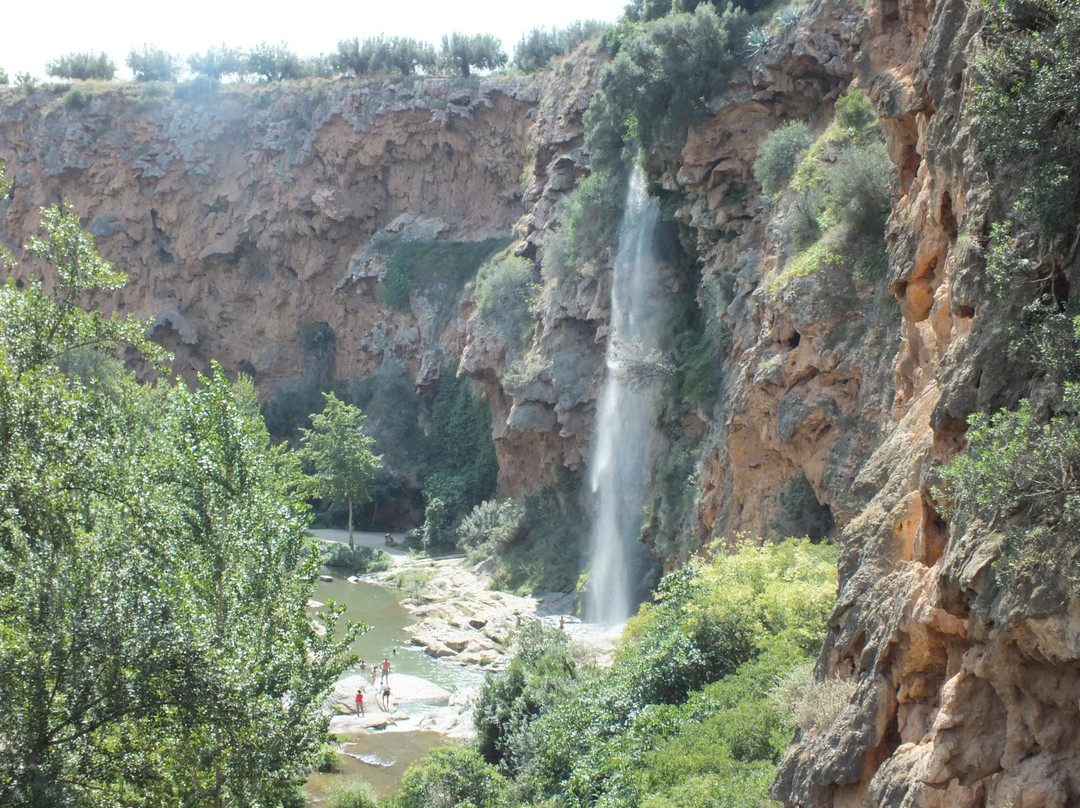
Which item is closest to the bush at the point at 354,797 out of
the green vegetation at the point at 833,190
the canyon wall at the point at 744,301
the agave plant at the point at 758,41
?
the canyon wall at the point at 744,301

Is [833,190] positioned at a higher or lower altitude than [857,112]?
lower

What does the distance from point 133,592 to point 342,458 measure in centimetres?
3168

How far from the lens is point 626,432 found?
28.2m

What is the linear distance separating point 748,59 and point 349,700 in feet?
62.9

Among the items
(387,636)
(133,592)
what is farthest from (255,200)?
(133,592)

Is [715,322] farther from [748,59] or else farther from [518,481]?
[518,481]

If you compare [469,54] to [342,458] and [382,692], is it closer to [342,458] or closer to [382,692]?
[342,458]

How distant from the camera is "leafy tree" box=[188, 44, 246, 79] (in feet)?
178

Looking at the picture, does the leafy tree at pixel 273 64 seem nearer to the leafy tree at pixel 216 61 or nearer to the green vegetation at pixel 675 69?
the leafy tree at pixel 216 61

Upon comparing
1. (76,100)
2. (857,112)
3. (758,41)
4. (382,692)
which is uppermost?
(76,100)

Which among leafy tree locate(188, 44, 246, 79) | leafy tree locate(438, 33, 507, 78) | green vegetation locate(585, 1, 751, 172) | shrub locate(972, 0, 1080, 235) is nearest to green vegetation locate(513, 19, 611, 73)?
leafy tree locate(438, 33, 507, 78)

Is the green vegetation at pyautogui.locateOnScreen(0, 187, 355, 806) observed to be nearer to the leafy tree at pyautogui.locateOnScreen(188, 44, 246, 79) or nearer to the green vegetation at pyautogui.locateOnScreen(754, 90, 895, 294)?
the green vegetation at pyautogui.locateOnScreen(754, 90, 895, 294)

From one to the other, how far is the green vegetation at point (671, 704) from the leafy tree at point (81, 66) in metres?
55.5

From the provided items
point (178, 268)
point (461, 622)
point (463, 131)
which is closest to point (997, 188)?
point (461, 622)
